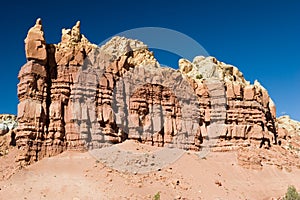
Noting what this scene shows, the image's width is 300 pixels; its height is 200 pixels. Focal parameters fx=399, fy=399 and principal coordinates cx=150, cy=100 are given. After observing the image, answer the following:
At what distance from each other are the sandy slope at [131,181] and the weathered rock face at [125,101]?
141 inches

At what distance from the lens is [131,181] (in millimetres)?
41438

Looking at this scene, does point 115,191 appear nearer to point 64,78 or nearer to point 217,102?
point 64,78

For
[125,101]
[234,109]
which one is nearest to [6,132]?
[125,101]

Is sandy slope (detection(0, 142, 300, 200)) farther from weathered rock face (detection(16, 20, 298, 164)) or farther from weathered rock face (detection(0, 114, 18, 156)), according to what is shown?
weathered rock face (detection(0, 114, 18, 156))

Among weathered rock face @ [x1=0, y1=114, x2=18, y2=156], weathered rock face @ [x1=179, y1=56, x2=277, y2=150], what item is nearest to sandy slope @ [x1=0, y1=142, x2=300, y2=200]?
weathered rock face @ [x1=179, y1=56, x2=277, y2=150]

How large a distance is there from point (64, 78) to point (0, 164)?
12830 mm

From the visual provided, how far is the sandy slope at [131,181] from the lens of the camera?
3888 cm

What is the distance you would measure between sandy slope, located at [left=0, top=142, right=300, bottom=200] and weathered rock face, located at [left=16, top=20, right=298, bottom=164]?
3571mm

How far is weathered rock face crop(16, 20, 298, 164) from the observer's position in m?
47.2

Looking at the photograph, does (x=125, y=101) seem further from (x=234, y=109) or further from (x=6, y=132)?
(x=6, y=132)

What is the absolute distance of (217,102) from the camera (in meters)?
63.3

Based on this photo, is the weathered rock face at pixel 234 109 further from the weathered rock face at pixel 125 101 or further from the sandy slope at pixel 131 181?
the sandy slope at pixel 131 181

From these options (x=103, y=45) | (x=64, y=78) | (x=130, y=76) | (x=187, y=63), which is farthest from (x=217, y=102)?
(x=64, y=78)

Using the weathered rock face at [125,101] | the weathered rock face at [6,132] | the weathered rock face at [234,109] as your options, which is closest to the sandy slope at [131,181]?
the weathered rock face at [125,101]
